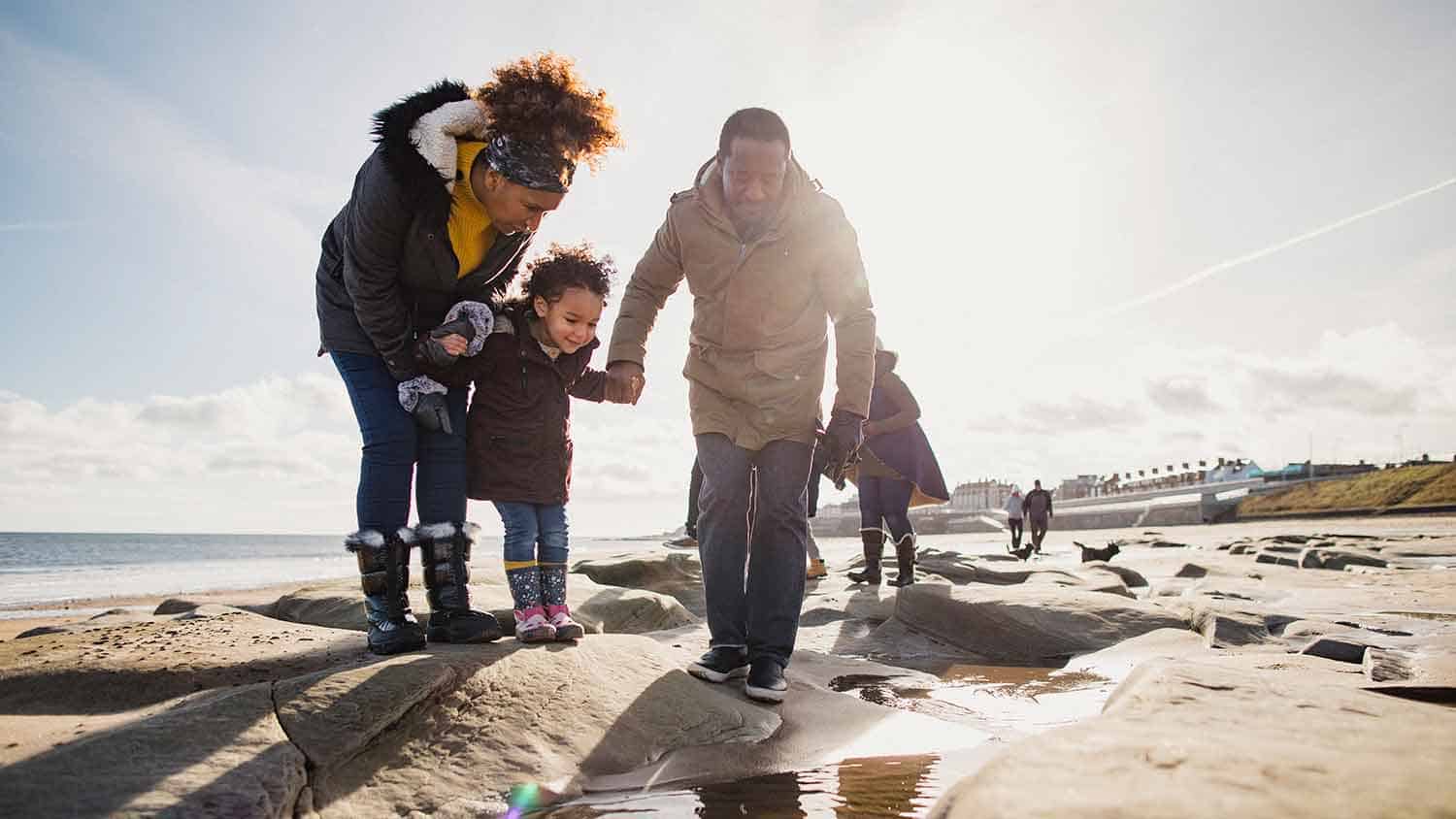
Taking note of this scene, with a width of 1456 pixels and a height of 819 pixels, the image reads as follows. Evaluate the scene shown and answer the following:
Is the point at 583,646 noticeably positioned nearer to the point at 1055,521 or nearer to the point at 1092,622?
the point at 1092,622

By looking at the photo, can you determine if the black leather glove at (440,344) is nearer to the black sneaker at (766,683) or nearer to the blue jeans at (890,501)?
the black sneaker at (766,683)

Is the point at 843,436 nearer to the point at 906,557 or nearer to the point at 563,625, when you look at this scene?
the point at 563,625

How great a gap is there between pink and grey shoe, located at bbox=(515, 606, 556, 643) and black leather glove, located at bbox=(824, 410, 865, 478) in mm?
1194

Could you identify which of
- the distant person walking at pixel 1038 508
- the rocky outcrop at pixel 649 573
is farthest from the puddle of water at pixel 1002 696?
the distant person walking at pixel 1038 508

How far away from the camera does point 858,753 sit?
1983 millimetres

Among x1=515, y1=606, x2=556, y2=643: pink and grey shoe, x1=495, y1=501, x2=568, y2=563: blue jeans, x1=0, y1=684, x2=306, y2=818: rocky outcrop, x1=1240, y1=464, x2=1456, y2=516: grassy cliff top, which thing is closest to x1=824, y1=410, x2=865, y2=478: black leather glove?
→ x1=495, y1=501, x2=568, y2=563: blue jeans

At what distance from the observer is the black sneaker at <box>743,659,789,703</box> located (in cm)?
244

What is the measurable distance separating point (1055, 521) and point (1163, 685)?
37946 mm

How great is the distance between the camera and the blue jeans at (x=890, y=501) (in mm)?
6164

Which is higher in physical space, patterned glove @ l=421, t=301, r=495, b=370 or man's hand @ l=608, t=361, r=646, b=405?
patterned glove @ l=421, t=301, r=495, b=370

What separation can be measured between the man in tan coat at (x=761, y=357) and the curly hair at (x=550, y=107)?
0.43m

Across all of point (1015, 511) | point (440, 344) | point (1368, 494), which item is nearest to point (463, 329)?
point (440, 344)

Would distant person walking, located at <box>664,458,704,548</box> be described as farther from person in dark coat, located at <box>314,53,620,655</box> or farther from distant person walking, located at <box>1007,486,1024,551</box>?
distant person walking, located at <box>1007,486,1024,551</box>

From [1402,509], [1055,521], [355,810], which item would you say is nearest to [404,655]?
[355,810]
